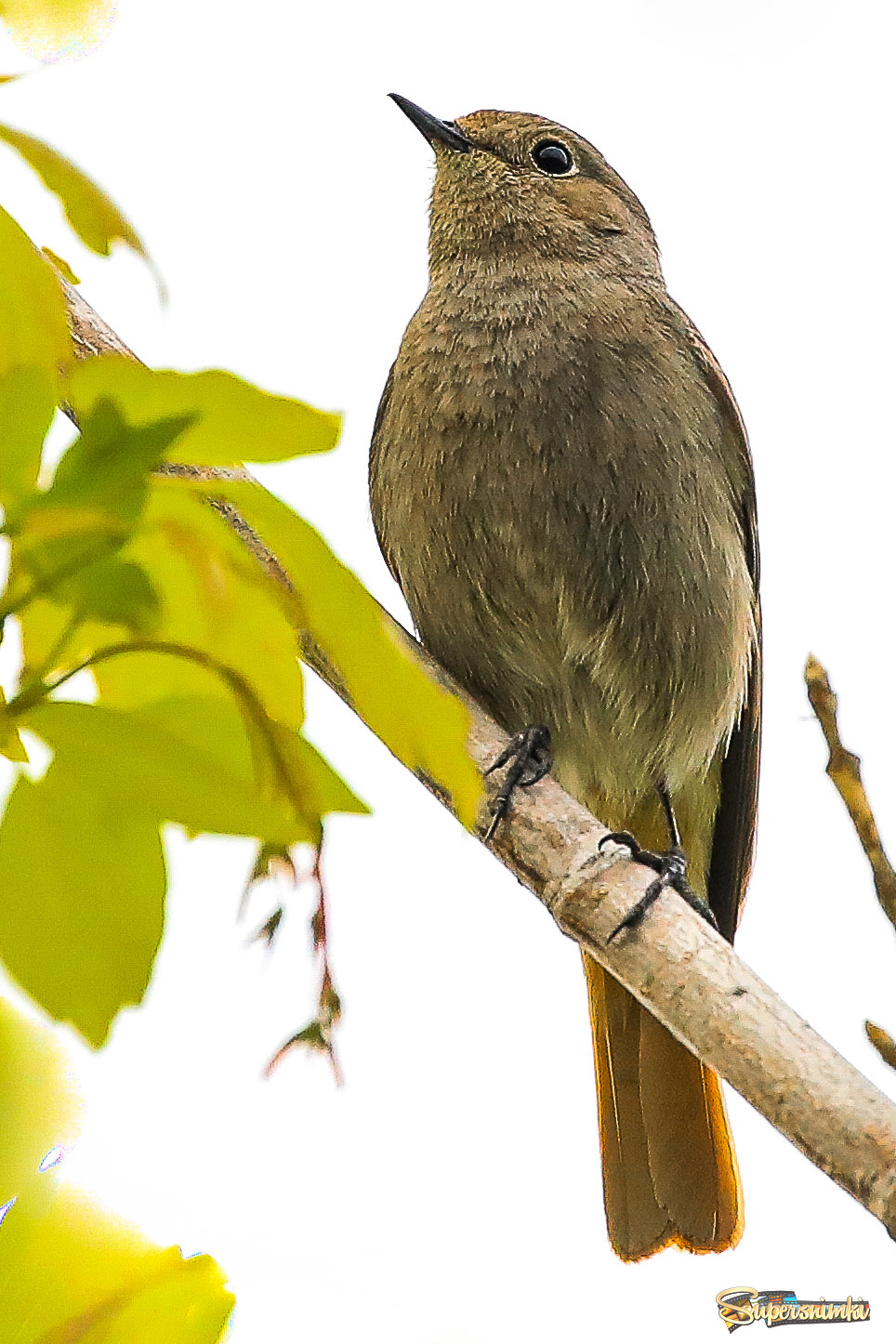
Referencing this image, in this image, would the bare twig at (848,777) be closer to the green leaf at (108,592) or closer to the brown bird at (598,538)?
the green leaf at (108,592)

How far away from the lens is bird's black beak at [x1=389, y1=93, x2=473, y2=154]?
9.75ft

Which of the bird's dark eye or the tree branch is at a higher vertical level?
the bird's dark eye

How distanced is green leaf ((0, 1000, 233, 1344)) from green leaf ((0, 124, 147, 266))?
11.9 inches

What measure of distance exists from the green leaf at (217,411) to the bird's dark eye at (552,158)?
105 inches

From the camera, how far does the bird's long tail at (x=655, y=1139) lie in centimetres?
242

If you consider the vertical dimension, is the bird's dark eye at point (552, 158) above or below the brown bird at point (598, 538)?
above

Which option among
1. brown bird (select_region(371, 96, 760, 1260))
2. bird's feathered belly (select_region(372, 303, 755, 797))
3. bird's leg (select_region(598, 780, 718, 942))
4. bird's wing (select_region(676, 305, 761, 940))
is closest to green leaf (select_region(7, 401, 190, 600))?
bird's leg (select_region(598, 780, 718, 942))

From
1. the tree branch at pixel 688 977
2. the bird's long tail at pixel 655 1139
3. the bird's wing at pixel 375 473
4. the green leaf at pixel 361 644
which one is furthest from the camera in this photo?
the bird's wing at pixel 375 473

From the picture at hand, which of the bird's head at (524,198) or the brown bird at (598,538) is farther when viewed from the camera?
the bird's head at (524,198)

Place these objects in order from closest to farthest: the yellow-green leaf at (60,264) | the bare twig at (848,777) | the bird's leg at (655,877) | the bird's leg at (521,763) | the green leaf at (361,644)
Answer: the green leaf at (361,644) < the yellow-green leaf at (60,264) < the bare twig at (848,777) < the bird's leg at (655,877) < the bird's leg at (521,763)

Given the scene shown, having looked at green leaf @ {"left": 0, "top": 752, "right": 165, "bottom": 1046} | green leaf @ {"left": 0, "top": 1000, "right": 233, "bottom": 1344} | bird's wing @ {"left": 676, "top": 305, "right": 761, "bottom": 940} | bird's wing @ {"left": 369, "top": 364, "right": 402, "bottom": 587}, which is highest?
bird's wing @ {"left": 369, "top": 364, "right": 402, "bottom": 587}

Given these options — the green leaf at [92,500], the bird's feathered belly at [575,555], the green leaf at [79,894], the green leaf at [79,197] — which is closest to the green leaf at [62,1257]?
the green leaf at [79,894]

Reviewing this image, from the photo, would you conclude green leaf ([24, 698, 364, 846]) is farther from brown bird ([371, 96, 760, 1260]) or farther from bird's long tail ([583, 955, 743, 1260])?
bird's long tail ([583, 955, 743, 1260])

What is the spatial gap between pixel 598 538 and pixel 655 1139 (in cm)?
104
